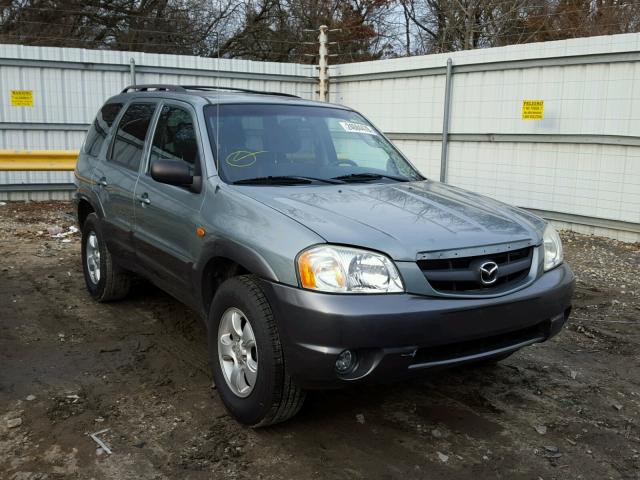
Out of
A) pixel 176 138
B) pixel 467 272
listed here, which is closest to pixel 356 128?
pixel 176 138

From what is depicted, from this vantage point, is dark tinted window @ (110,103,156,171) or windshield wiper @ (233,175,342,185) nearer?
windshield wiper @ (233,175,342,185)

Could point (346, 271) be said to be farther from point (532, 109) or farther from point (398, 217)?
point (532, 109)

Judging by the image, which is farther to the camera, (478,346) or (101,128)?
(101,128)

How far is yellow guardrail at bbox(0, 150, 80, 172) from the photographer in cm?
Answer: 1023

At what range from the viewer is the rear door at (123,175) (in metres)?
4.76

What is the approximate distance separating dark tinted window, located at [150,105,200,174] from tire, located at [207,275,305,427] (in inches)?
39.2

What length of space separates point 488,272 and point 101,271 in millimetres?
3624

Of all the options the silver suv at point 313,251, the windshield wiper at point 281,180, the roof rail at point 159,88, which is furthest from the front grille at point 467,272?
the roof rail at point 159,88

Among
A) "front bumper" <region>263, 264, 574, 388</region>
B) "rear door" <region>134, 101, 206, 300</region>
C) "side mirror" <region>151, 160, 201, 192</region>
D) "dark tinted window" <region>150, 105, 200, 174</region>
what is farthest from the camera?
A: "dark tinted window" <region>150, 105, 200, 174</region>

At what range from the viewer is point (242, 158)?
3992mm

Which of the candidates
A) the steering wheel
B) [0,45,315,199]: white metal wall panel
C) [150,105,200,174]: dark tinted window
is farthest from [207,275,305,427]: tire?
[0,45,315,199]: white metal wall panel

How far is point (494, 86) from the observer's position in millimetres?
10117

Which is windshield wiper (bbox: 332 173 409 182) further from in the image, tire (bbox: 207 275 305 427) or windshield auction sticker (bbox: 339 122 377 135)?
tire (bbox: 207 275 305 427)

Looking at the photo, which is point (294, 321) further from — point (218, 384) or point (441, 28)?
point (441, 28)
